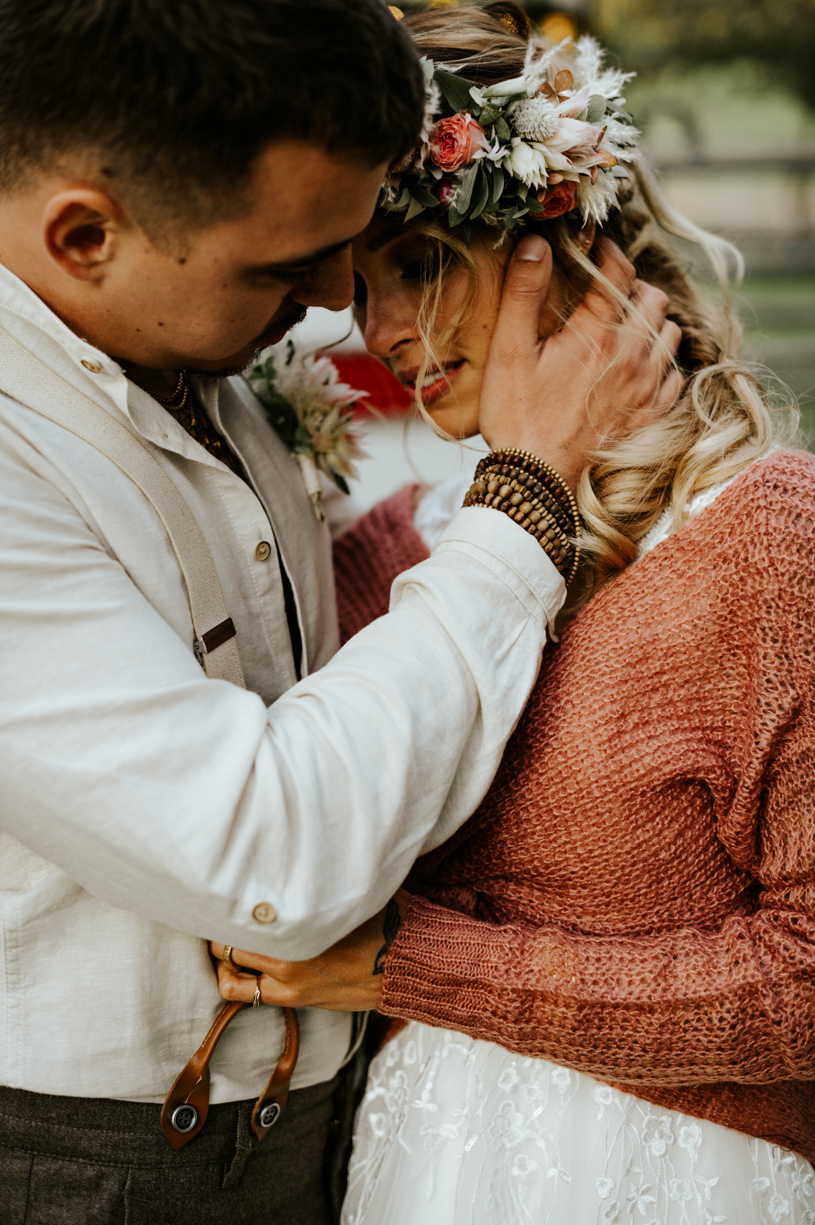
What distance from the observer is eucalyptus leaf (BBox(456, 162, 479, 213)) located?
1.30m

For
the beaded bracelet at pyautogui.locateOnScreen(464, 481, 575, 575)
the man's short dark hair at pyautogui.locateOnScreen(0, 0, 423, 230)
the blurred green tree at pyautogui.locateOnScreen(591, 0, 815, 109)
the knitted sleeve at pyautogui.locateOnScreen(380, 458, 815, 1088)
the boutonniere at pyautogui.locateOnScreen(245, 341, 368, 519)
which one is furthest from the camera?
the blurred green tree at pyautogui.locateOnScreen(591, 0, 815, 109)

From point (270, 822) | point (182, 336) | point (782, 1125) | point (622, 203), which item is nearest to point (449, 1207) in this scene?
point (782, 1125)

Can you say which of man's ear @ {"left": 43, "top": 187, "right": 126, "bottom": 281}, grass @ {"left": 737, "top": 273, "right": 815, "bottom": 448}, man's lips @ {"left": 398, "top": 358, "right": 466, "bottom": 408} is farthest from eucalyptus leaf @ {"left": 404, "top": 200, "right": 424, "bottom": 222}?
grass @ {"left": 737, "top": 273, "right": 815, "bottom": 448}

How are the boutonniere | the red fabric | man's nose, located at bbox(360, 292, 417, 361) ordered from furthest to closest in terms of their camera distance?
the red fabric
the boutonniere
man's nose, located at bbox(360, 292, 417, 361)

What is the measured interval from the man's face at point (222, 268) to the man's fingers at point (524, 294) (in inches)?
13.1

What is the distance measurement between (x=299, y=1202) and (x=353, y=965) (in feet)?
1.46

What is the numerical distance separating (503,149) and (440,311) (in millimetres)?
248

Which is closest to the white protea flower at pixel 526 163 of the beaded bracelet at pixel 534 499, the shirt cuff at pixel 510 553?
the beaded bracelet at pixel 534 499

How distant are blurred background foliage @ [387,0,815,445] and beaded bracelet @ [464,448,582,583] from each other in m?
3.14

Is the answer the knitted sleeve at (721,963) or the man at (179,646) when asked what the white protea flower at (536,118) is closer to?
the man at (179,646)

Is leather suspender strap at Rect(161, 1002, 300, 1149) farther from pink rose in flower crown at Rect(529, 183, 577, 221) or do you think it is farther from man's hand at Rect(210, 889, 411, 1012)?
pink rose in flower crown at Rect(529, 183, 577, 221)

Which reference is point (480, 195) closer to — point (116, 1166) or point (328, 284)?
point (328, 284)

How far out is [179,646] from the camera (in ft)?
3.24

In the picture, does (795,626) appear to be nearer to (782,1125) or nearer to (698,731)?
(698,731)
